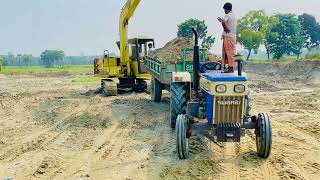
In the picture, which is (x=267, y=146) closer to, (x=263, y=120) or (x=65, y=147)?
(x=263, y=120)

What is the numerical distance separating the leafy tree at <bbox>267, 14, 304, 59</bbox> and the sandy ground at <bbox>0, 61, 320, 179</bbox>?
48495mm

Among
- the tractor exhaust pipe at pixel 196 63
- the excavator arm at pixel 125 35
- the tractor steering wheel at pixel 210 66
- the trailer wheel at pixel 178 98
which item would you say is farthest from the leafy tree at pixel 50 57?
the tractor exhaust pipe at pixel 196 63

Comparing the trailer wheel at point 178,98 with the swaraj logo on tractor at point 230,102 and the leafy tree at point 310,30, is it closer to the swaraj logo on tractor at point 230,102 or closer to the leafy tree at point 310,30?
the swaraj logo on tractor at point 230,102

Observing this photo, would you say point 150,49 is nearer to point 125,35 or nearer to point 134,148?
point 125,35

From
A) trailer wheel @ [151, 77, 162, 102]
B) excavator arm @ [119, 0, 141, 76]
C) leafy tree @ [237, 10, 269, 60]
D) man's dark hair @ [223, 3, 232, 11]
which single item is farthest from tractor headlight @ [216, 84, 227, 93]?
leafy tree @ [237, 10, 269, 60]

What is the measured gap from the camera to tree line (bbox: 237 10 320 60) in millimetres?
58750

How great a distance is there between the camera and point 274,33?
58812 mm

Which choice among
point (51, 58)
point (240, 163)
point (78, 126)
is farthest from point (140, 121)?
point (51, 58)

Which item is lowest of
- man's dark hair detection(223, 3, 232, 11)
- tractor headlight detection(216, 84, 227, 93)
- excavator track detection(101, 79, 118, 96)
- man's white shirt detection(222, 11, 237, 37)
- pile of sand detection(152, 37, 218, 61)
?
excavator track detection(101, 79, 118, 96)

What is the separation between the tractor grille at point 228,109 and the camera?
6.83m

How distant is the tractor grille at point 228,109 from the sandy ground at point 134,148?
2.60ft

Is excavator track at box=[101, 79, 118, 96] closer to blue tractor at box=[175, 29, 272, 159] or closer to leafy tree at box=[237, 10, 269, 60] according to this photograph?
blue tractor at box=[175, 29, 272, 159]

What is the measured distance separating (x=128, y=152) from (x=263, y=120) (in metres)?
2.72

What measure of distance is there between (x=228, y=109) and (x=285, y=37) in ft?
191
